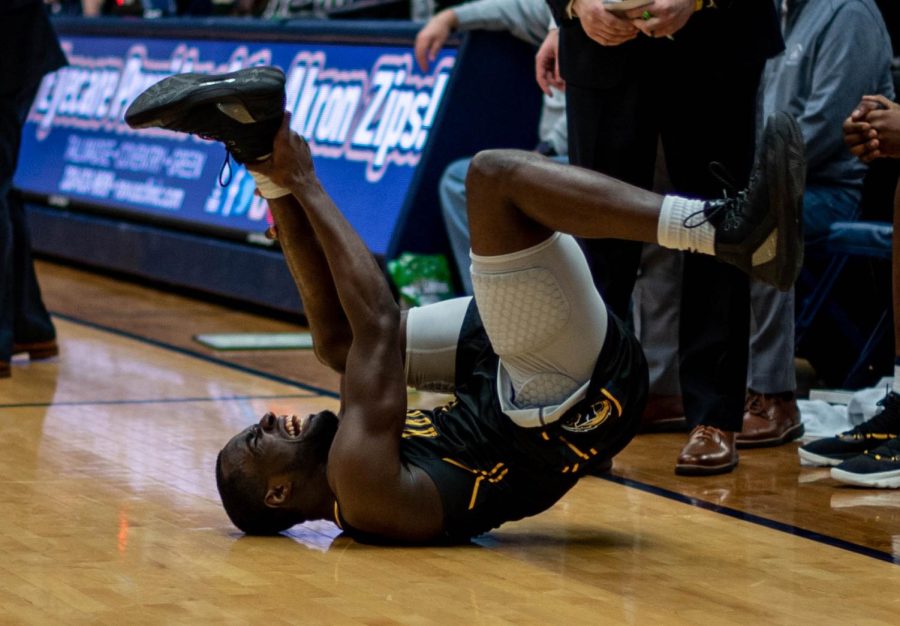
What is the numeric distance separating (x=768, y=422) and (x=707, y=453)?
0.59 m

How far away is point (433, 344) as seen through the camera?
3.62 meters

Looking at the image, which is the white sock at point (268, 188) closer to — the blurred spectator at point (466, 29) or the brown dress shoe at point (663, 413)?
the brown dress shoe at point (663, 413)

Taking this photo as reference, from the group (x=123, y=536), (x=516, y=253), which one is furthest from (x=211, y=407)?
(x=516, y=253)

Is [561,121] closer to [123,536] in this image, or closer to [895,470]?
[895,470]

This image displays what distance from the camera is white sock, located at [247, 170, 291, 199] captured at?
341 centimetres

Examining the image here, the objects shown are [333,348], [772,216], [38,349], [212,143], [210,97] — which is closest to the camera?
[772,216]

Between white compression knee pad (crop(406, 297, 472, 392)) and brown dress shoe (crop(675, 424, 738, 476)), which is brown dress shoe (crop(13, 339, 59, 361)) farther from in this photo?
brown dress shoe (crop(675, 424, 738, 476))

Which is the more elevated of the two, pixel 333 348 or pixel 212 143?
pixel 333 348

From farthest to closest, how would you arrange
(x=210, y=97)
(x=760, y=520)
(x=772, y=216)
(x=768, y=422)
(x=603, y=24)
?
(x=768, y=422) < (x=603, y=24) < (x=760, y=520) < (x=210, y=97) < (x=772, y=216)

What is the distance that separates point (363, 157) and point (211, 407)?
84.5 inches

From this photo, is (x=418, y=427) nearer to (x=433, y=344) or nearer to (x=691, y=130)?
(x=433, y=344)

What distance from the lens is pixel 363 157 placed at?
690cm

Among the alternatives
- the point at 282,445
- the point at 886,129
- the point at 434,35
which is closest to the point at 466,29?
the point at 434,35

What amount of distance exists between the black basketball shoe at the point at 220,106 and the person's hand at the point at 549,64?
1.60 metres
